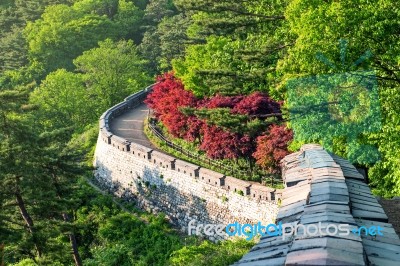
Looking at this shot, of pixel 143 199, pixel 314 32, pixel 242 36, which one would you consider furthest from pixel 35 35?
pixel 314 32

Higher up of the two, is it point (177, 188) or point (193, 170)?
point (193, 170)

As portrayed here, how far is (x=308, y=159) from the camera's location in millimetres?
8336

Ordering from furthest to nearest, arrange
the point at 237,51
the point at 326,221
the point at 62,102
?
1. the point at 62,102
2. the point at 237,51
3. the point at 326,221

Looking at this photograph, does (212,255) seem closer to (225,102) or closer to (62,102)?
(225,102)

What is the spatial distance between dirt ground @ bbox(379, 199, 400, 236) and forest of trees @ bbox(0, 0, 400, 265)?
11.5ft

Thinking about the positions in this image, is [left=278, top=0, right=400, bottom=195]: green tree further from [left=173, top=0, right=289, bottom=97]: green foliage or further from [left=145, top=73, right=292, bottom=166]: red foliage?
[left=145, top=73, right=292, bottom=166]: red foliage

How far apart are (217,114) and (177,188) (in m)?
3.33

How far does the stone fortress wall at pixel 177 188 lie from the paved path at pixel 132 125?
1.78 m

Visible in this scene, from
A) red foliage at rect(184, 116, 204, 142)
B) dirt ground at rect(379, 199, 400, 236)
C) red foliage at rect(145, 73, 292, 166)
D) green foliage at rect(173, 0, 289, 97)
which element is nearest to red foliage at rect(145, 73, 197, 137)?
red foliage at rect(145, 73, 292, 166)

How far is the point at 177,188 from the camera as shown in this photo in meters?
20.6

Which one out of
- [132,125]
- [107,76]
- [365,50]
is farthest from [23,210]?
[107,76]

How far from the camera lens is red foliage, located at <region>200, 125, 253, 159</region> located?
20.8 metres

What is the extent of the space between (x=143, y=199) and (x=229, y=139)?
15.7ft

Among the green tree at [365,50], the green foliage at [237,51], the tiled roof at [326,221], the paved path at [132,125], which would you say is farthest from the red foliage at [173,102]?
the tiled roof at [326,221]
